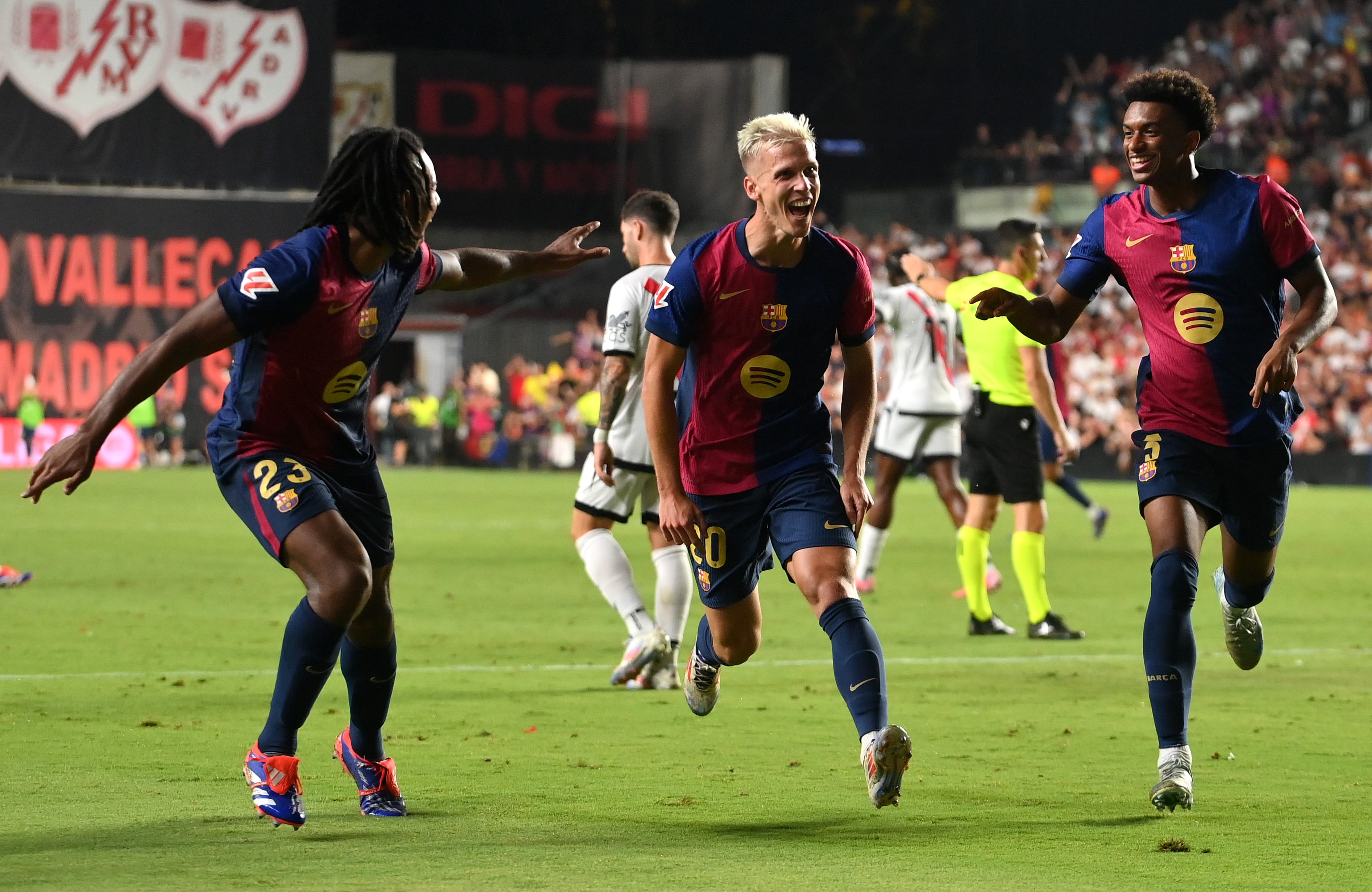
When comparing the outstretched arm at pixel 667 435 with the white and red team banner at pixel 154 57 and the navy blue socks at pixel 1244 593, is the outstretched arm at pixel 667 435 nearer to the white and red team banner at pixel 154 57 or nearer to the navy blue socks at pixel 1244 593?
the navy blue socks at pixel 1244 593

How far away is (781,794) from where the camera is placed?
20.1ft

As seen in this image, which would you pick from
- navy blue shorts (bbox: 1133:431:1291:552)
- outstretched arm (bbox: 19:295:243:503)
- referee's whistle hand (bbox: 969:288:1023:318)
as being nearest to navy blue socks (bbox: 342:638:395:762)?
outstretched arm (bbox: 19:295:243:503)

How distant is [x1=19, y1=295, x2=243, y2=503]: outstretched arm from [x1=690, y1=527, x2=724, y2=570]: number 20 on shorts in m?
1.68

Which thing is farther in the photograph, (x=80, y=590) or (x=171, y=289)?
(x=171, y=289)

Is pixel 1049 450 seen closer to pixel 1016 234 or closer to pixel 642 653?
pixel 1016 234

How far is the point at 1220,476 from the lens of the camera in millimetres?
6293

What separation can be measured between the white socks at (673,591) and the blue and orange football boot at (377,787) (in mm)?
3101

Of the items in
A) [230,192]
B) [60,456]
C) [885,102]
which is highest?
[885,102]

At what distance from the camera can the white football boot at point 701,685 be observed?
6750 mm

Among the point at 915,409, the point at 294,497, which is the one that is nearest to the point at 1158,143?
the point at 294,497

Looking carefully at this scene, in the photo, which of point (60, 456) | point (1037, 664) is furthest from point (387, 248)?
point (1037, 664)

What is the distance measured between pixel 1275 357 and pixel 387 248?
2728mm

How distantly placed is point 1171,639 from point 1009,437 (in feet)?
17.1

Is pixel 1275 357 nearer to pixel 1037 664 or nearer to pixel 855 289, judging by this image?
pixel 855 289
